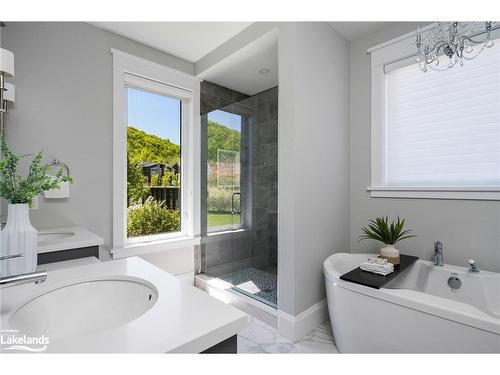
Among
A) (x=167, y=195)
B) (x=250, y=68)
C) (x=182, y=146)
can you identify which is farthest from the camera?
(x=182, y=146)

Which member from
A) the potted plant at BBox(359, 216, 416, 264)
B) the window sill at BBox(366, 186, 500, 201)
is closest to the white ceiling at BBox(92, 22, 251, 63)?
the window sill at BBox(366, 186, 500, 201)

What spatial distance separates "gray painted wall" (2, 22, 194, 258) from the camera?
1.92 metres

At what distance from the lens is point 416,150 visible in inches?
85.0

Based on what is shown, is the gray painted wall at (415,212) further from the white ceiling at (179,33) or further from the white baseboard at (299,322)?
the white ceiling at (179,33)

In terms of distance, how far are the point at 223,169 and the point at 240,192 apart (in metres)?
0.33

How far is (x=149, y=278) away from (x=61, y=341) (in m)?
0.38

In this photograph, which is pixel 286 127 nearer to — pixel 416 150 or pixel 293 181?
pixel 293 181

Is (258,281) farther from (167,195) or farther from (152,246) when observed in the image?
(167,195)

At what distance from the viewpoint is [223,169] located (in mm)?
2900

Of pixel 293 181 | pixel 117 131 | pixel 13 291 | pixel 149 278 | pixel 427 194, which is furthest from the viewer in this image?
pixel 117 131

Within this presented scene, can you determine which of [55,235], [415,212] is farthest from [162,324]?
[415,212]

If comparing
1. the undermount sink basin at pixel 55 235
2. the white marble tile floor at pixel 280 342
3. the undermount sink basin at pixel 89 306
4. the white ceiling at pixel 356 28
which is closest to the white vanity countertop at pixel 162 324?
the undermount sink basin at pixel 89 306

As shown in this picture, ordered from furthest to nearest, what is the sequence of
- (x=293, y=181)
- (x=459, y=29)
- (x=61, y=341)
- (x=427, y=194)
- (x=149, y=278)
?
(x=427, y=194)
(x=293, y=181)
(x=459, y=29)
(x=149, y=278)
(x=61, y=341)
